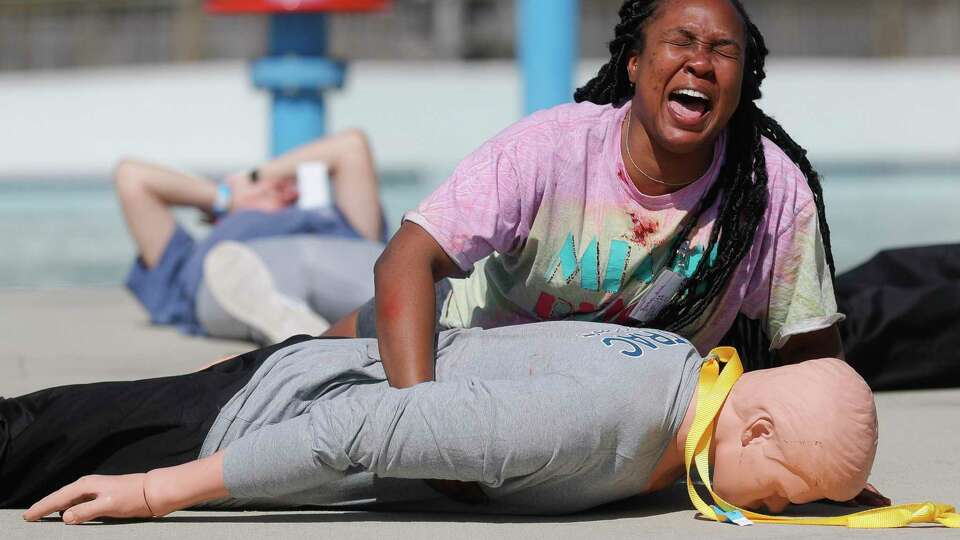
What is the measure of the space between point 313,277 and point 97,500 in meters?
2.55

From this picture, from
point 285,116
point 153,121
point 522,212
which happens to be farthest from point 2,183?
point 522,212

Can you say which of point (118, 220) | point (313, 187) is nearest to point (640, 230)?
point (313, 187)

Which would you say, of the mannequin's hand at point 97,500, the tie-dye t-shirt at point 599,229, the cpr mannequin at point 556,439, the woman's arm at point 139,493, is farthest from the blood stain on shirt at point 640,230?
the mannequin's hand at point 97,500

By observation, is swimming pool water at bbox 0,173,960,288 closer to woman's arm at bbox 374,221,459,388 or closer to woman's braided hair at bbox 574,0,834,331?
woman's braided hair at bbox 574,0,834,331

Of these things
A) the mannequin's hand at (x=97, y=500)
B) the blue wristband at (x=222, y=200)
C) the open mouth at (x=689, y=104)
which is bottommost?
the blue wristband at (x=222, y=200)

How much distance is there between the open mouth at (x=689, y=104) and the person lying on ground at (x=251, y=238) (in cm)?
218

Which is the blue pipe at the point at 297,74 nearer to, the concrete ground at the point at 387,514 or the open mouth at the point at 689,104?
the concrete ground at the point at 387,514

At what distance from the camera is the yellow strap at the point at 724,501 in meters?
2.52

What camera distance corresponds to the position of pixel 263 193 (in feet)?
19.2

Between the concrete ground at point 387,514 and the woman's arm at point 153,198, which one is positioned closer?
the concrete ground at point 387,514

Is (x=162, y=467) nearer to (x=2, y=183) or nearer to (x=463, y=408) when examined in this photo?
(x=463, y=408)

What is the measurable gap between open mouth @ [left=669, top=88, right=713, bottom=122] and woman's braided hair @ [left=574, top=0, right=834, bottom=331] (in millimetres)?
173

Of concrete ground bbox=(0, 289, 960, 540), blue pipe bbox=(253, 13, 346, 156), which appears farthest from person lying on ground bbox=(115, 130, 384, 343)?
blue pipe bbox=(253, 13, 346, 156)

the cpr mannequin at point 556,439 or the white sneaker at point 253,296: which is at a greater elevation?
the cpr mannequin at point 556,439
